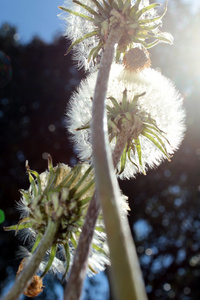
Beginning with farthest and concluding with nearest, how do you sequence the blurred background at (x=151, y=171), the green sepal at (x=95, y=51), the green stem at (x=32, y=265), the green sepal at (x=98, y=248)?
the blurred background at (x=151, y=171), the green sepal at (x=95, y=51), the green sepal at (x=98, y=248), the green stem at (x=32, y=265)

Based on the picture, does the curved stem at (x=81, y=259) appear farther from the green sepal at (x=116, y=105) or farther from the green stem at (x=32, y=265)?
the green sepal at (x=116, y=105)

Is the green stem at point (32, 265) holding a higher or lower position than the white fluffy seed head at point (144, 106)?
lower

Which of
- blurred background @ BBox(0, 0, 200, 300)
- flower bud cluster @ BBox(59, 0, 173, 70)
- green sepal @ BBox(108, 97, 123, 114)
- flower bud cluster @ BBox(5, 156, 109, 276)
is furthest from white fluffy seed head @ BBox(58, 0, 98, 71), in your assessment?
blurred background @ BBox(0, 0, 200, 300)

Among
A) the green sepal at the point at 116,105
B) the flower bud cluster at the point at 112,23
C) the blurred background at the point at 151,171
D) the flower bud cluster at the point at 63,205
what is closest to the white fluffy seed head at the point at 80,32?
the flower bud cluster at the point at 112,23

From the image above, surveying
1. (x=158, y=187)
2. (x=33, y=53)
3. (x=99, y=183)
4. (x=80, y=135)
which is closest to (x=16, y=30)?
(x=33, y=53)

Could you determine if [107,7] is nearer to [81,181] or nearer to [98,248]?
[81,181]

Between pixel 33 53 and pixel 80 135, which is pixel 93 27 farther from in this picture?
pixel 33 53
